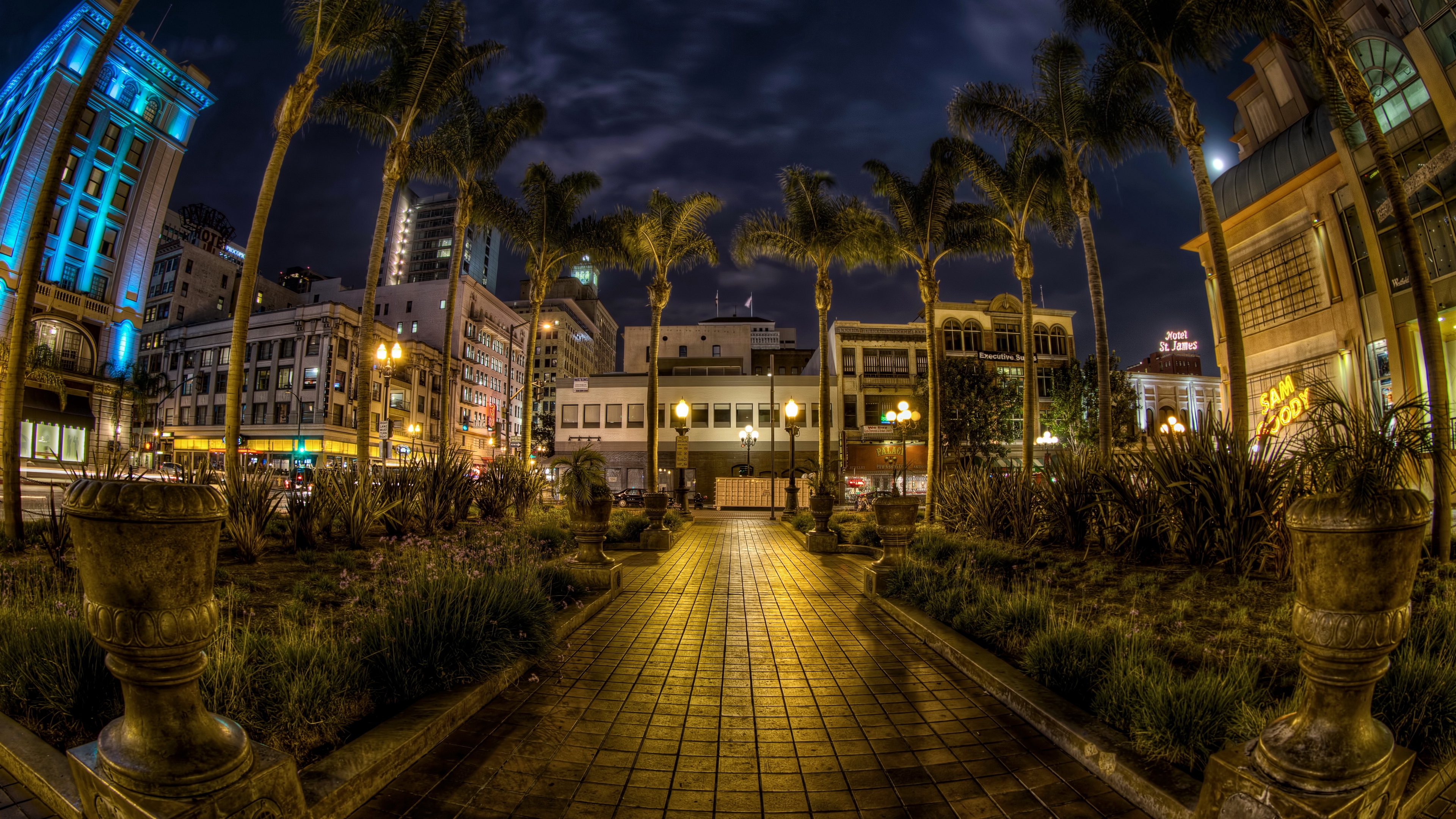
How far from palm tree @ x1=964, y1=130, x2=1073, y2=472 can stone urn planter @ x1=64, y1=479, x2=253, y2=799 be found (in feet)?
59.5

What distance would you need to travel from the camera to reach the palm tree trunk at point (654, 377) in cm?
2100

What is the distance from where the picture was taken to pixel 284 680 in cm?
331

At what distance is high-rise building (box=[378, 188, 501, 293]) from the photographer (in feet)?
404

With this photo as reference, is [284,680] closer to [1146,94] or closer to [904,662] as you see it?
[904,662]

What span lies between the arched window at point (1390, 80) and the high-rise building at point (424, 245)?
126 m

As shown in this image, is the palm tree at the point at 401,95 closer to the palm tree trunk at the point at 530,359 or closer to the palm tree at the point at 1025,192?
the palm tree trunk at the point at 530,359

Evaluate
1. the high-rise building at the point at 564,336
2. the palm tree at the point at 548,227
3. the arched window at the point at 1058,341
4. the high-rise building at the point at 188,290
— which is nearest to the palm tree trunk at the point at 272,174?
the palm tree at the point at 548,227

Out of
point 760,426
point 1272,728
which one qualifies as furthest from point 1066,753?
point 760,426

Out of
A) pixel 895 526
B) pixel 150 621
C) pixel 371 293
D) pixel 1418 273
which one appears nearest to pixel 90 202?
pixel 371 293

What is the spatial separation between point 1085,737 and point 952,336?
43.3 metres

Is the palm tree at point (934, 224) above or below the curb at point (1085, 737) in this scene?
above

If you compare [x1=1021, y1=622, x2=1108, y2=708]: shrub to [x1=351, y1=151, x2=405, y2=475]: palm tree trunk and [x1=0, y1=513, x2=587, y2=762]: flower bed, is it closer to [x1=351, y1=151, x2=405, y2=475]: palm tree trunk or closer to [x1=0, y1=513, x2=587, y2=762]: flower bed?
[x1=0, y1=513, x2=587, y2=762]: flower bed

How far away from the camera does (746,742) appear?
3688 mm

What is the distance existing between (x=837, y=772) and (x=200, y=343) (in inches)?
2914
